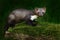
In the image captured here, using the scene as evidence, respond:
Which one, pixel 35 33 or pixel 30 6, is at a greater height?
pixel 30 6

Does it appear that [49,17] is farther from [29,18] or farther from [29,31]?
[29,31]

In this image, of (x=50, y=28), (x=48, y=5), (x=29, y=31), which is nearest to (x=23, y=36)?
(x=29, y=31)

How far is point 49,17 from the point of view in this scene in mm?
8922

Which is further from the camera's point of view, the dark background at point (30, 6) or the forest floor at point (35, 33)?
the dark background at point (30, 6)

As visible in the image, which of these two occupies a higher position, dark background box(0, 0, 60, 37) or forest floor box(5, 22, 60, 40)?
dark background box(0, 0, 60, 37)

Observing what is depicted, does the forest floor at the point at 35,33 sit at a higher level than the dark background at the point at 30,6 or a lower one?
lower

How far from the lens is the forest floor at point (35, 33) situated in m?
6.30

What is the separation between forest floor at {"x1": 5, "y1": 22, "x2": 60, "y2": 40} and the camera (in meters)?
6.30

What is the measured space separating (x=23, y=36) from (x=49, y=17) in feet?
8.82

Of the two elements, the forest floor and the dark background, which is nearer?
the forest floor

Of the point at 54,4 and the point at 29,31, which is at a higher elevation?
the point at 54,4

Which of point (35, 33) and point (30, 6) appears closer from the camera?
point (35, 33)

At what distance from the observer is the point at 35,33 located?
6.36 m

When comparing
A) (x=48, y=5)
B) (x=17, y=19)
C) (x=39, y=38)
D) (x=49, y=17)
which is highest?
(x=48, y=5)
